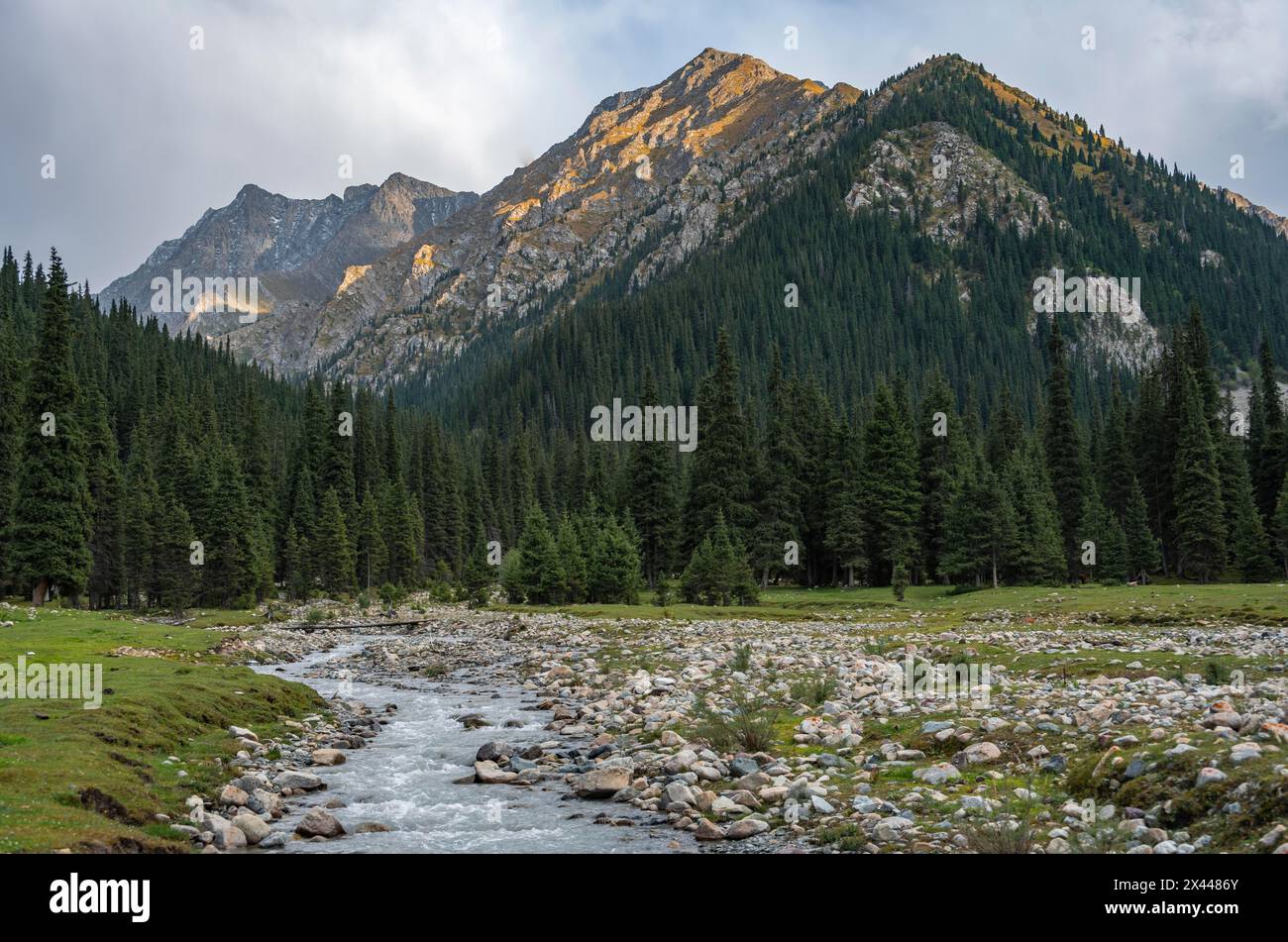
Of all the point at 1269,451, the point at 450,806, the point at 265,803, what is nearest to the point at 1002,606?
the point at 450,806

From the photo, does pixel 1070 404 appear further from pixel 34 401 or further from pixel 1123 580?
pixel 34 401

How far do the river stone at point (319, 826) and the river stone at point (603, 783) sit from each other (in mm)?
4396

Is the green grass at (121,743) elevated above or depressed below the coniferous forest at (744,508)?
below

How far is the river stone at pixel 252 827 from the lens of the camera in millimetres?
13078

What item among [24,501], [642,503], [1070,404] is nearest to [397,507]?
[642,503]

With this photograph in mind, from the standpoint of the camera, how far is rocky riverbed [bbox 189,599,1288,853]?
10.8 meters

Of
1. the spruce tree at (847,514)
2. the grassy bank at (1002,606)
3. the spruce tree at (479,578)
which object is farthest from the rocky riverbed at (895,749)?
the spruce tree at (479,578)

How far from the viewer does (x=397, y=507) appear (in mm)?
Answer: 101688

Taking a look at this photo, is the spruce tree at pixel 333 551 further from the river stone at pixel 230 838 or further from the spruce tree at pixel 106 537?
the river stone at pixel 230 838

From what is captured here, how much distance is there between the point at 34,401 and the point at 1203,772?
61364 mm

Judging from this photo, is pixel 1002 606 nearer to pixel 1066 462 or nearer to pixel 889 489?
pixel 889 489

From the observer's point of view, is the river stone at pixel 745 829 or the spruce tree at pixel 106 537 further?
the spruce tree at pixel 106 537

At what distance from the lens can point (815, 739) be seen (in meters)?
17.6

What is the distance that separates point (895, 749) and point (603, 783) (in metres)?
5.48
